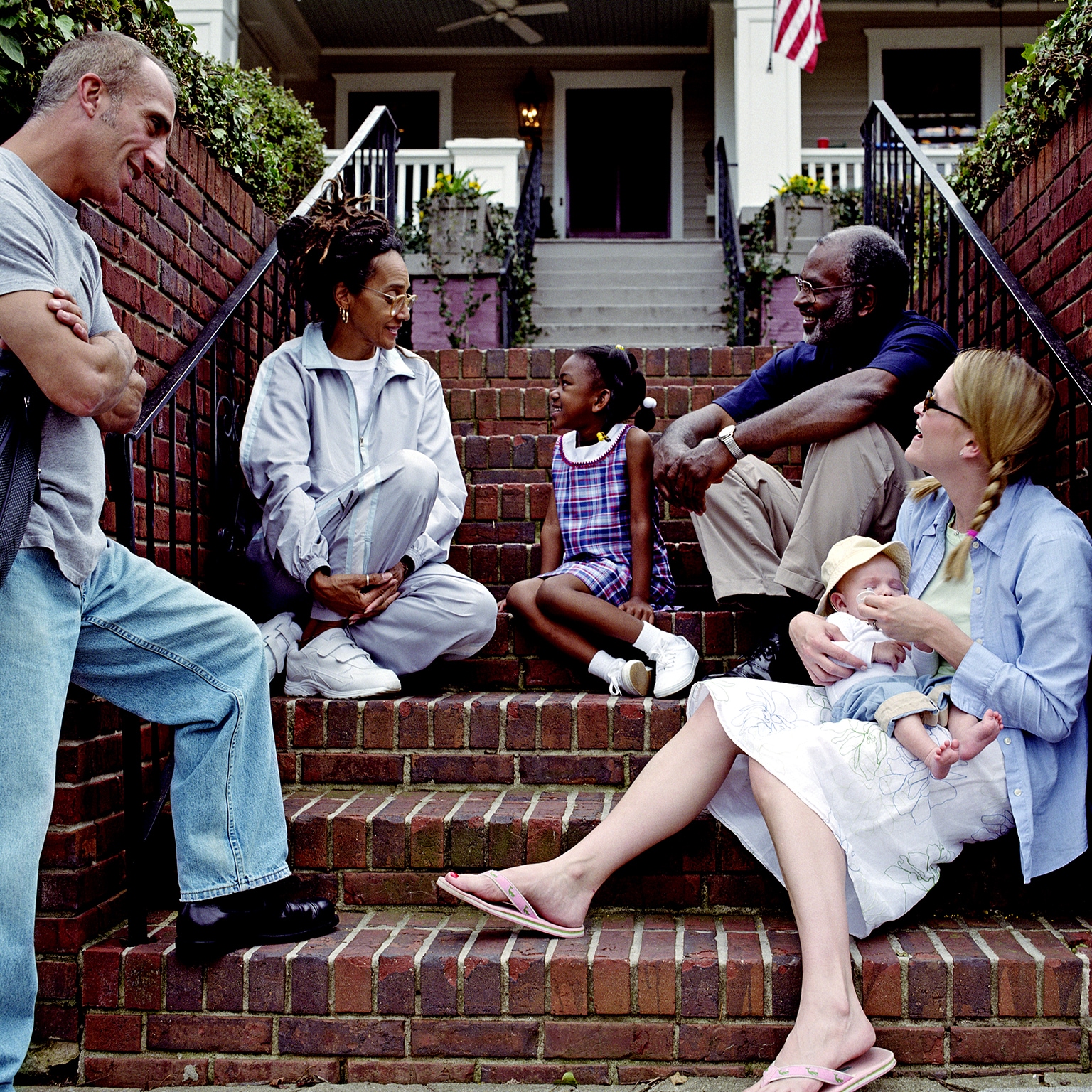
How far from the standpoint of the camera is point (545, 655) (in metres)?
2.99

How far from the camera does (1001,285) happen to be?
2.99 meters

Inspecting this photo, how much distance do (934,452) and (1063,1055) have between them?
1.11m

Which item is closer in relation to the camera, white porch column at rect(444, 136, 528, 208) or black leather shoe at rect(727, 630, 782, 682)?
black leather shoe at rect(727, 630, 782, 682)

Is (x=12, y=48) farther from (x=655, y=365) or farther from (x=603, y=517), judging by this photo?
(x=655, y=365)

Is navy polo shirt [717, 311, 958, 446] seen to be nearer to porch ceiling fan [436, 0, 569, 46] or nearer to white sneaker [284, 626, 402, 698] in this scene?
white sneaker [284, 626, 402, 698]

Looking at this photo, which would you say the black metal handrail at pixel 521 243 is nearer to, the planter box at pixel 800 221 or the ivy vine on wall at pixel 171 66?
the planter box at pixel 800 221

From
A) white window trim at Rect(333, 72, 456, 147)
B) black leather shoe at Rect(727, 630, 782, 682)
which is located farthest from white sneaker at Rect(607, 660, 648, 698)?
white window trim at Rect(333, 72, 456, 147)

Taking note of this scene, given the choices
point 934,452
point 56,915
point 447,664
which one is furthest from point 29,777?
point 934,452

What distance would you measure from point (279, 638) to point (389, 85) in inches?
413

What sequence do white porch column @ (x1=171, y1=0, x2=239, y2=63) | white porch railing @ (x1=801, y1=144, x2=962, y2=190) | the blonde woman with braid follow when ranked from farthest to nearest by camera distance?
white porch column @ (x1=171, y1=0, x2=239, y2=63), white porch railing @ (x1=801, y1=144, x2=962, y2=190), the blonde woman with braid

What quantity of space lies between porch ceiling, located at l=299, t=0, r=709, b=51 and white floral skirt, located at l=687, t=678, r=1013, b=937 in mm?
10360

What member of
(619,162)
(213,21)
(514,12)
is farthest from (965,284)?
(619,162)

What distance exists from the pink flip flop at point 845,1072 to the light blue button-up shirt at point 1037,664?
439 millimetres

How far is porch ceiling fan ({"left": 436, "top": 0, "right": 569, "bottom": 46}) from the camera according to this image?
9.94m
